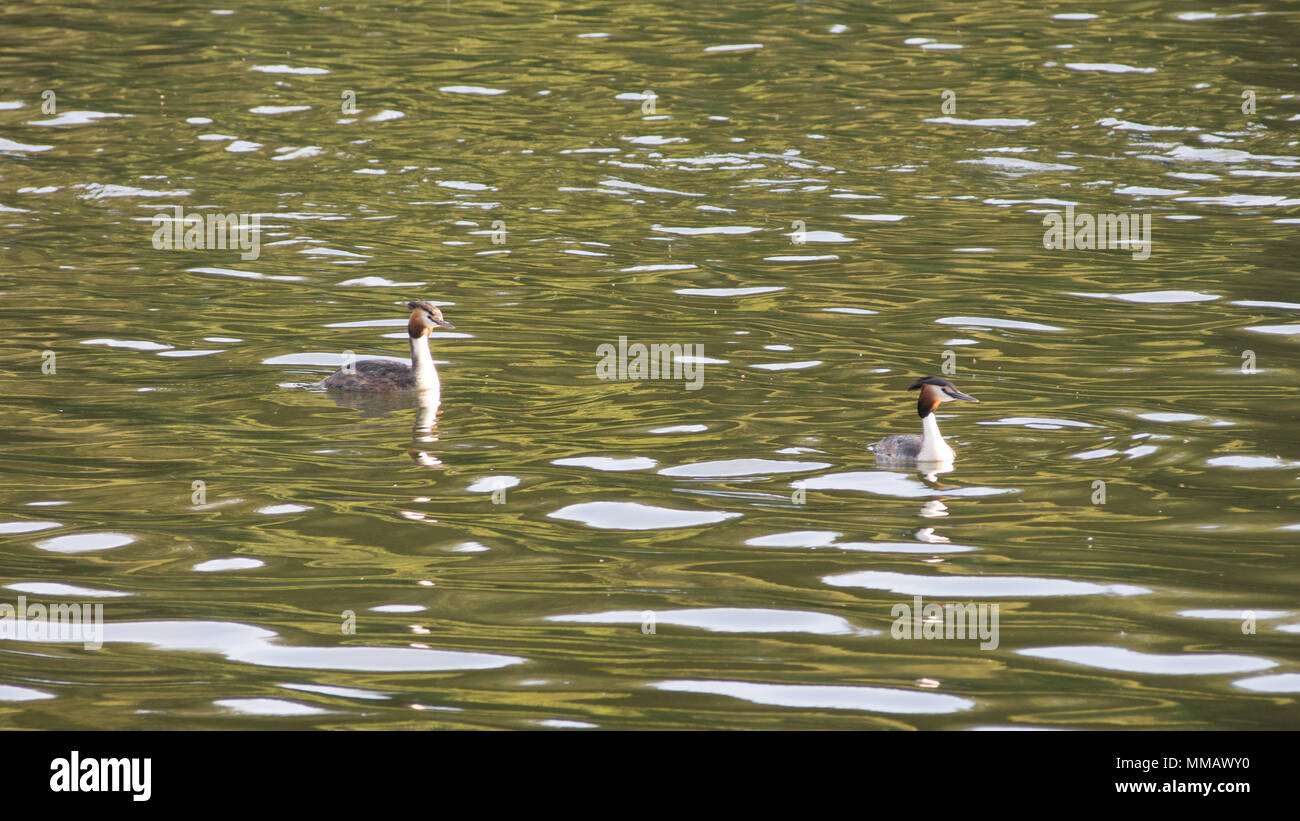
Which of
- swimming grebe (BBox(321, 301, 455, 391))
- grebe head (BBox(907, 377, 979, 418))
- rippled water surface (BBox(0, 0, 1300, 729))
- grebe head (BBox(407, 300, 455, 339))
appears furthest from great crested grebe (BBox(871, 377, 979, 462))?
grebe head (BBox(407, 300, 455, 339))

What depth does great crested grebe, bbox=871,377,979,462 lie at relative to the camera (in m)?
13.2

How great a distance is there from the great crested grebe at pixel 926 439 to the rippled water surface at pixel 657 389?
229mm

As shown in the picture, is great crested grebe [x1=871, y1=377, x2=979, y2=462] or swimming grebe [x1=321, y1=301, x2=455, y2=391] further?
swimming grebe [x1=321, y1=301, x2=455, y2=391]

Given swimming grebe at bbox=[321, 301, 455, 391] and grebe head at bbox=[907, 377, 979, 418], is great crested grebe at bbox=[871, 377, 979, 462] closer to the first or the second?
grebe head at bbox=[907, 377, 979, 418]

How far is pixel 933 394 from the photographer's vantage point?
44.3ft

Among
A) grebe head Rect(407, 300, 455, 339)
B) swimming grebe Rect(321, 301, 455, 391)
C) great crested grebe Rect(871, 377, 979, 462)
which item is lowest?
great crested grebe Rect(871, 377, 979, 462)

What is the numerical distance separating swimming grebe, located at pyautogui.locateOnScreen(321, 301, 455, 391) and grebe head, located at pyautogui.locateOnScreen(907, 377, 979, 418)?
16.4 feet

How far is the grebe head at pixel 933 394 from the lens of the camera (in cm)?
1347

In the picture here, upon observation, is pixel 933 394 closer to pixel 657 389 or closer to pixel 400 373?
pixel 657 389

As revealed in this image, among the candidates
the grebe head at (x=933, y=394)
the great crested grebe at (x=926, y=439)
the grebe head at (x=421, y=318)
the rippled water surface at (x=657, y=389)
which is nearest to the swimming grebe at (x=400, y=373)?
the grebe head at (x=421, y=318)

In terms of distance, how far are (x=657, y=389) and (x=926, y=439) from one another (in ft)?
11.1

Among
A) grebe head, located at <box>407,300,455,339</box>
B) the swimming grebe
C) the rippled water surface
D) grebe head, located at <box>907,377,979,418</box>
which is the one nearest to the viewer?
the rippled water surface

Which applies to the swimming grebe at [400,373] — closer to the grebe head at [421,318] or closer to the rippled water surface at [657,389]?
the grebe head at [421,318]

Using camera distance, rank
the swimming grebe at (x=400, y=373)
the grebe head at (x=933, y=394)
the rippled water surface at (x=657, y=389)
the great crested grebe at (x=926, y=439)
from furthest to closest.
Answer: the swimming grebe at (x=400, y=373) → the grebe head at (x=933, y=394) → the great crested grebe at (x=926, y=439) → the rippled water surface at (x=657, y=389)
